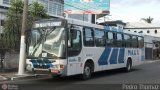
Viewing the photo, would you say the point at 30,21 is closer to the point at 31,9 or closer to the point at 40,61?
the point at 31,9

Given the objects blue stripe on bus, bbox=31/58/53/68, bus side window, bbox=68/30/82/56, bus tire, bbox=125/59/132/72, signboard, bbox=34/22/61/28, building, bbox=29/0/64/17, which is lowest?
bus tire, bbox=125/59/132/72

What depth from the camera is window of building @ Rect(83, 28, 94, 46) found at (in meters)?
18.5

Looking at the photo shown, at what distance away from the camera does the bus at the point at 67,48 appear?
16750 millimetres

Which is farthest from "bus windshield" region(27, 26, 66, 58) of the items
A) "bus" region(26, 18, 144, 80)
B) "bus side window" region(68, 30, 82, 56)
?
"bus side window" region(68, 30, 82, 56)

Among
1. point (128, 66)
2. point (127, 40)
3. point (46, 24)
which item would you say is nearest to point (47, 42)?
point (46, 24)

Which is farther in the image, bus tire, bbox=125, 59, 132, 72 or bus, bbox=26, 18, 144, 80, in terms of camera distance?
bus tire, bbox=125, 59, 132, 72

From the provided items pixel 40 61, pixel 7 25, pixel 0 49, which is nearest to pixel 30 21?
pixel 7 25

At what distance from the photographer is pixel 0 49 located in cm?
2139

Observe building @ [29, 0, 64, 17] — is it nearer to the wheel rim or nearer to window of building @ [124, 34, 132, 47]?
window of building @ [124, 34, 132, 47]

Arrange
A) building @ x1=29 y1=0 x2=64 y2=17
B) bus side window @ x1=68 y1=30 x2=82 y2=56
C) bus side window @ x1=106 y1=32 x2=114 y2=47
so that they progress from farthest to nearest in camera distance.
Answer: building @ x1=29 y1=0 x2=64 y2=17 < bus side window @ x1=106 y1=32 x2=114 y2=47 < bus side window @ x1=68 y1=30 x2=82 y2=56

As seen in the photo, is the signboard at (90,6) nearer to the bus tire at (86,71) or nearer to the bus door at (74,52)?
the bus tire at (86,71)

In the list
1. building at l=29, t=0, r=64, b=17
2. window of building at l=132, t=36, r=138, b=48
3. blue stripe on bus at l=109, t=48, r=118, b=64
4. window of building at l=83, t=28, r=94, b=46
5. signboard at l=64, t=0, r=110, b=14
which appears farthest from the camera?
signboard at l=64, t=0, r=110, b=14

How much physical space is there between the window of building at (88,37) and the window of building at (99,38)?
0.46 m

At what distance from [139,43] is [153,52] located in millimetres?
28107
